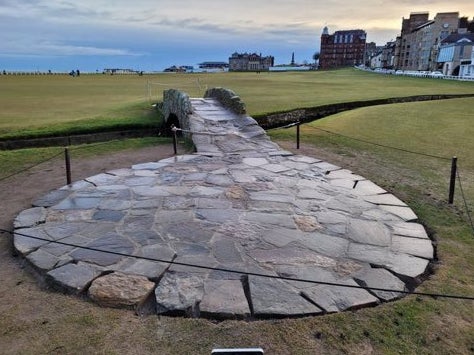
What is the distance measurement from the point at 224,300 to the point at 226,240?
128 cm

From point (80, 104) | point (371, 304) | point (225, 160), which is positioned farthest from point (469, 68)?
point (371, 304)

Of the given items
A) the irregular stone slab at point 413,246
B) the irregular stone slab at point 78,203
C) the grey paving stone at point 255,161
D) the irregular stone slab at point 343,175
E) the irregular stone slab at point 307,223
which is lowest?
the irregular stone slab at point 413,246

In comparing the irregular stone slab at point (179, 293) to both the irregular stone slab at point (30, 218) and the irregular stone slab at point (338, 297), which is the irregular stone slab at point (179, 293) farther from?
the irregular stone slab at point (30, 218)

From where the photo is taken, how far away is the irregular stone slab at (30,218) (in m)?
5.45

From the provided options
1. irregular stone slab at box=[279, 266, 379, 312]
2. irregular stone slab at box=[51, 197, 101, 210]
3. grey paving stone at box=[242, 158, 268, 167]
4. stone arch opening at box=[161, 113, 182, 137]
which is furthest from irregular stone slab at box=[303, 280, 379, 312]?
stone arch opening at box=[161, 113, 182, 137]

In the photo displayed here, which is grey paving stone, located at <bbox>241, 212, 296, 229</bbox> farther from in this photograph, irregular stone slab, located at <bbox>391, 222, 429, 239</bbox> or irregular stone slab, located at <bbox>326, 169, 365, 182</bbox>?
irregular stone slab, located at <bbox>326, 169, 365, 182</bbox>

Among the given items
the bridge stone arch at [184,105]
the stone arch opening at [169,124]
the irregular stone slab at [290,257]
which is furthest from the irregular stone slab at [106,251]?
the stone arch opening at [169,124]

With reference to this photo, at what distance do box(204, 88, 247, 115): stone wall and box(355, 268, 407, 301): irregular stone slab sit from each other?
908cm

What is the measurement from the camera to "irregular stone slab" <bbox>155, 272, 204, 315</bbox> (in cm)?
364

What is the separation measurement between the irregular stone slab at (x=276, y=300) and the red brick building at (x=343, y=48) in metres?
128

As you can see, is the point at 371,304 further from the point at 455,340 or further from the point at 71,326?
the point at 71,326

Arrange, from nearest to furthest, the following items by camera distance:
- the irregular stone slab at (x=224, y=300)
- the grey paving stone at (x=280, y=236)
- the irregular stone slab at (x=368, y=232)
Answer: the irregular stone slab at (x=224, y=300) → the grey paving stone at (x=280, y=236) → the irregular stone slab at (x=368, y=232)

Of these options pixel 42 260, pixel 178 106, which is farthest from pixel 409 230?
pixel 178 106

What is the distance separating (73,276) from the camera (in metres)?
4.11
